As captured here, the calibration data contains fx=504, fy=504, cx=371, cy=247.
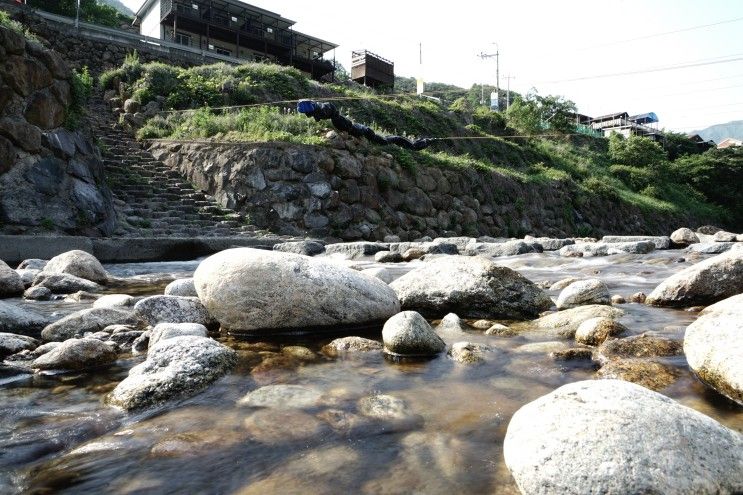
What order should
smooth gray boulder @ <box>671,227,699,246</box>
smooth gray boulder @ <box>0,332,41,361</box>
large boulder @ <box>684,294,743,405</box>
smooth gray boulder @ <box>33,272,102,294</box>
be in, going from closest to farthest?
large boulder @ <box>684,294,743,405</box> < smooth gray boulder @ <box>0,332,41,361</box> < smooth gray boulder @ <box>33,272,102,294</box> < smooth gray boulder @ <box>671,227,699,246</box>

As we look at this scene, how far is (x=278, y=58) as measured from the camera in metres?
28.3

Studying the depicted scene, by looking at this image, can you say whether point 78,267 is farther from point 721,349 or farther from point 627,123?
point 627,123

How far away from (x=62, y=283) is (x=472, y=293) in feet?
11.4

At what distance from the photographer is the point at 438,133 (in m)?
21.2

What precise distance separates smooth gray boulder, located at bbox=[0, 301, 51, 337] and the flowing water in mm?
818

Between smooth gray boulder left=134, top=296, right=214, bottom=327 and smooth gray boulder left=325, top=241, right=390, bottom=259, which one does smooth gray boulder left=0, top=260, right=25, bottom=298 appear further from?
smooth gray boulder left=325, top=241, right=390, bottom=259

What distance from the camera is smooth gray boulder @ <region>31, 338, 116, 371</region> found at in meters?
2.29

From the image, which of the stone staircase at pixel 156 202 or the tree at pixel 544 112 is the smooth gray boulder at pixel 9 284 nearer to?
the stone staircase at pixel 156 202

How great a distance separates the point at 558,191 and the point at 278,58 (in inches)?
688

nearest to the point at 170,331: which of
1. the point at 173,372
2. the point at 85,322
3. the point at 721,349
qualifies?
the point at 173,372

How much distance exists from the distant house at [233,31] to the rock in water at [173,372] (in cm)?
2628

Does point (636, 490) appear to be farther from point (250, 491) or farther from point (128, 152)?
point (128, 152)

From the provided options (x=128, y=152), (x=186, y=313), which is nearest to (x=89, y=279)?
(x=186, y=313)

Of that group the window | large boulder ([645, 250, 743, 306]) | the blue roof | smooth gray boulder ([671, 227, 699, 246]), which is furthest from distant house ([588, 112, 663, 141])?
large boulder ([645, 250, 743, 306])
